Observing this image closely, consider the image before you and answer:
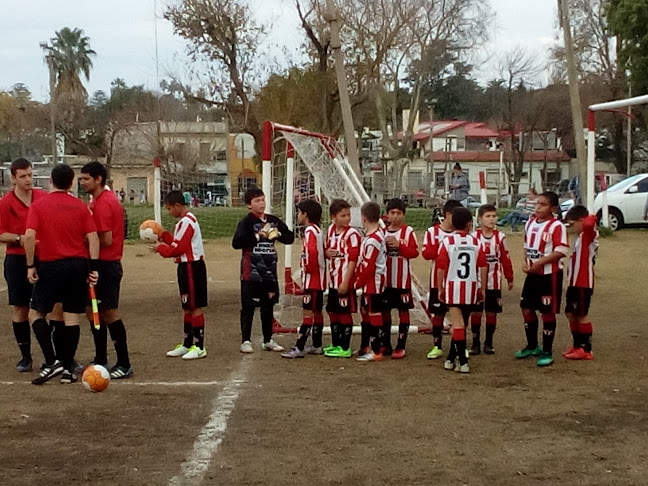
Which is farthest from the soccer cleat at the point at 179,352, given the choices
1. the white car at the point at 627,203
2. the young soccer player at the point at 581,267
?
the white car at the point at 627,203

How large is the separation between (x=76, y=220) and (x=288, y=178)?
14.0ft

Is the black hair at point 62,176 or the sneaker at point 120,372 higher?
the black hair at point 62,176

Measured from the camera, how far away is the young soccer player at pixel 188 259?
845 cm

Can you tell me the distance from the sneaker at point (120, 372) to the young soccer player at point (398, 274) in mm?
2553

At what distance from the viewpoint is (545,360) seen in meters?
8.35

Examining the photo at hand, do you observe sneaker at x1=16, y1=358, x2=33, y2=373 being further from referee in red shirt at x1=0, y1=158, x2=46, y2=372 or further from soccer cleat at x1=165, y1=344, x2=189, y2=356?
soccer cleat at x1=165, y1=344, x2=189, y2=356

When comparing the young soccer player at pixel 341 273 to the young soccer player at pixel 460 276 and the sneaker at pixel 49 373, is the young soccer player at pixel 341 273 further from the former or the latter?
the sneaker at pixel 49 373

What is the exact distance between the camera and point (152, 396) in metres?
7.10

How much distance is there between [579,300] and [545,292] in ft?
1.10

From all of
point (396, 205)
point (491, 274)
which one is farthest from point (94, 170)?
point (491, 274)

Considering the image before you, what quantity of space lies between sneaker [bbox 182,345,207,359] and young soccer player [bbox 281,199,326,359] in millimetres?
812

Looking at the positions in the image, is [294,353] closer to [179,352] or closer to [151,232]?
[179,352]

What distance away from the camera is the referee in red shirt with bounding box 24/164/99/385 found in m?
7.39

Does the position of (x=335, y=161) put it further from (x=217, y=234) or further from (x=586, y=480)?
(x=217, y=234)
